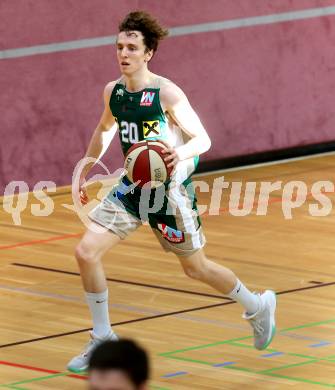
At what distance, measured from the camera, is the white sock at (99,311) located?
6125mm

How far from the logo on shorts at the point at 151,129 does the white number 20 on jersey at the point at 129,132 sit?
5 centimetres

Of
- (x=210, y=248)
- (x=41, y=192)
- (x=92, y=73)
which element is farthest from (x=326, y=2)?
(x=210, y=248)

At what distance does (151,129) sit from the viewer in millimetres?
6207

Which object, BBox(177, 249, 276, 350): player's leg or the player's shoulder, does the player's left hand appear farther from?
BBox(177, 249, 276, 350): player's leg

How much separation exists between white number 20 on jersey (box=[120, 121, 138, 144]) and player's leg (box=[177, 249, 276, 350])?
0.64 meters

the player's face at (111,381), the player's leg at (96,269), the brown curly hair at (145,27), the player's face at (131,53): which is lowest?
the player's leg at (96,269)

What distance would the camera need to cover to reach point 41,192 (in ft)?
35.7

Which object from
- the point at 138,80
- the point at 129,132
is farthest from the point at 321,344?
the point at 138,80

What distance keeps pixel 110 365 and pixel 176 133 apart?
3631 mm

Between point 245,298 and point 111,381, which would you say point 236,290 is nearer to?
point 245,298

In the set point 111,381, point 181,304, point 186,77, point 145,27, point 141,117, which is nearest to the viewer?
point 111,381


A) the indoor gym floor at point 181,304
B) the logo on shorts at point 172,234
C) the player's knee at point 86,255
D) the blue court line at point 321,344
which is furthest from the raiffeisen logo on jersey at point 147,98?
the blue court line at point 321,344

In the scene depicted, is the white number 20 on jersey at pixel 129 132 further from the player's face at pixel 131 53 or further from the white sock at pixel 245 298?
the white sock at pixel 245 298

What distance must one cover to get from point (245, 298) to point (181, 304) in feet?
3.77
